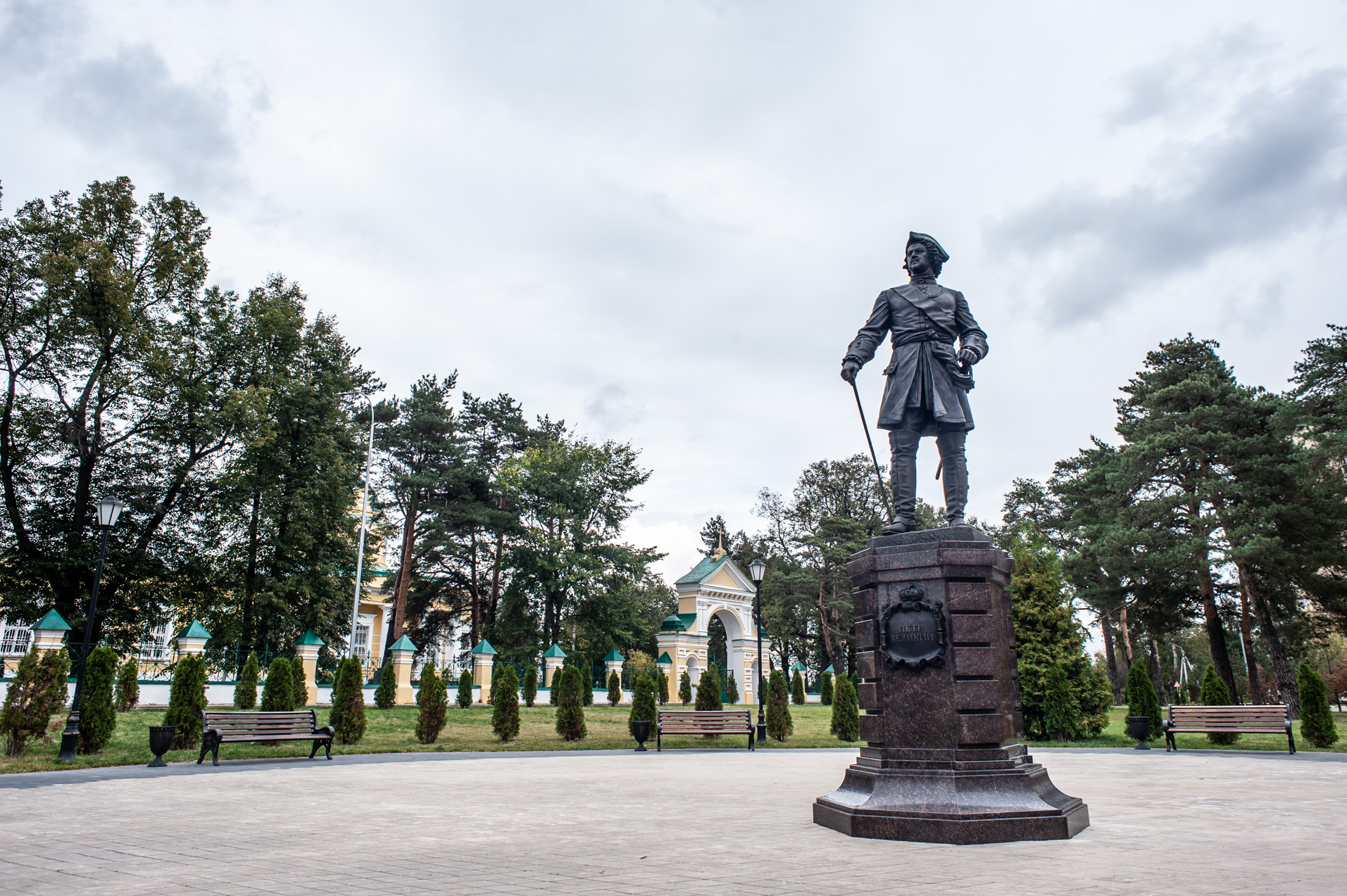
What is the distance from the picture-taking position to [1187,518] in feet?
76.3

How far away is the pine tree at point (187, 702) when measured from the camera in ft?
39.9

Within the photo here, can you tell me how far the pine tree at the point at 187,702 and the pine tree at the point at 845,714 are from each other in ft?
41.4

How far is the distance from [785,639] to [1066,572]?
2254 cm

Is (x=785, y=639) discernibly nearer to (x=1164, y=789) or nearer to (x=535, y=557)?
(x=535, y=557)

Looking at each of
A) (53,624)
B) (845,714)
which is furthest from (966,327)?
(53,624)

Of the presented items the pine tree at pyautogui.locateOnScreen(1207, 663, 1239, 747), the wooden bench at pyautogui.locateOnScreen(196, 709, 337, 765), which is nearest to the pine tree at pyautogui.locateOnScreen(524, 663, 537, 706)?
the wooden bench at pyautogui.locateOnScreen(196, 709, 337, 765)

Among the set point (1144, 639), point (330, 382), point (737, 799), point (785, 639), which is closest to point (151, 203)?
point (330, 382)

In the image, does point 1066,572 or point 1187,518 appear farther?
point 1066,572

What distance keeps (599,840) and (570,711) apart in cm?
1197

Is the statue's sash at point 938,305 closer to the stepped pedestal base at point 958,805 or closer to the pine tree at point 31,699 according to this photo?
the stepped pedestal base at point 958,805

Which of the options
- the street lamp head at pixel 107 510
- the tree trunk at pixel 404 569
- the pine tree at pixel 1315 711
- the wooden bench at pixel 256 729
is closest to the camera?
the wooden bench at pixel 256 729

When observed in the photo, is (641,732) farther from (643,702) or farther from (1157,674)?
(1157,674)

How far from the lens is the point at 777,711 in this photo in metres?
17.3

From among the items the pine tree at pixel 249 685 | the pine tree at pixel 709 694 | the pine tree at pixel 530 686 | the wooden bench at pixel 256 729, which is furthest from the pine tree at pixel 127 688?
the pine tree at pixel 709 694
